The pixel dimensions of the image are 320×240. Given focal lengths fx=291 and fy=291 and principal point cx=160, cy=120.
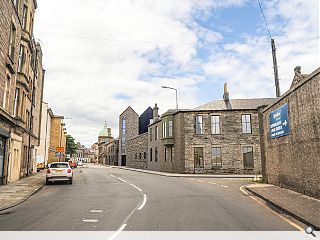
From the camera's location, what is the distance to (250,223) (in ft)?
25.6

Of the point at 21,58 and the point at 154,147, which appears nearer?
the point at 21,58

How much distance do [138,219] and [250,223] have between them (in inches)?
121

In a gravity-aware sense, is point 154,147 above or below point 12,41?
below

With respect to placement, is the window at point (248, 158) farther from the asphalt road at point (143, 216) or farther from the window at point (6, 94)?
the window at point (6, 94)

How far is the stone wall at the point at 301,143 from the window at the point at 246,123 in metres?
16.3

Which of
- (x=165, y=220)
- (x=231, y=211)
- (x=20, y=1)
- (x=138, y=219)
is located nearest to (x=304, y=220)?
(x=231, y=211)

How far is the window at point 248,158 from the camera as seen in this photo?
32.6 metres

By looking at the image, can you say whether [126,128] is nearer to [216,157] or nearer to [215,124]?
[215,124]

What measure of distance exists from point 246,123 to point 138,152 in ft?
85.0

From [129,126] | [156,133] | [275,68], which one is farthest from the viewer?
[129,126]

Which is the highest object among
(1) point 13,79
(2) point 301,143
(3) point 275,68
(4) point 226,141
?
(3) point 275,68

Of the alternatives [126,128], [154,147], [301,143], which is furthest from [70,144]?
[301,143]

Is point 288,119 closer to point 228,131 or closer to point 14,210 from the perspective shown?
point 14,210

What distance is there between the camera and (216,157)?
109 feet
